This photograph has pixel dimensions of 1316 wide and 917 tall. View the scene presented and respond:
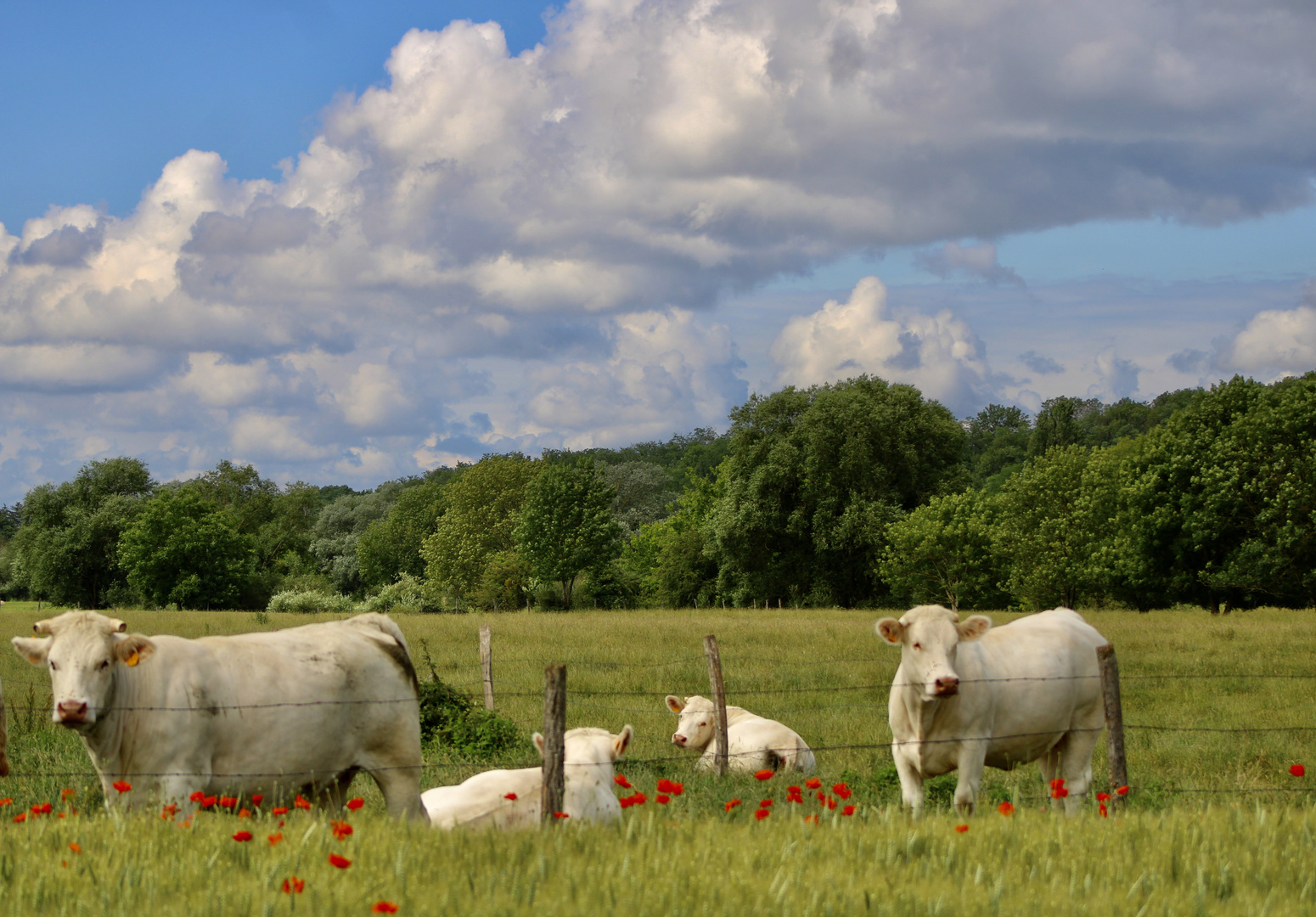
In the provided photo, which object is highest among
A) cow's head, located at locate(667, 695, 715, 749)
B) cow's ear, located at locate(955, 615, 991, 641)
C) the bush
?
cow's ear, located at locate(955, 615, 991, 641)

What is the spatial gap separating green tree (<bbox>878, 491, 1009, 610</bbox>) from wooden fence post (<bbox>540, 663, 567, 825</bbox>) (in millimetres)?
43470

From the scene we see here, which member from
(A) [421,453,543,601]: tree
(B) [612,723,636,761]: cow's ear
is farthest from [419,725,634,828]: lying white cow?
(A) [421,453,543,601]: tree

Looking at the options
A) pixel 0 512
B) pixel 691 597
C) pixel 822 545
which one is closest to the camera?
pixel 822 545

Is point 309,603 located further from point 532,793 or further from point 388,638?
point 532,793

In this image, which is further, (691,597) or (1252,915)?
(691,597)

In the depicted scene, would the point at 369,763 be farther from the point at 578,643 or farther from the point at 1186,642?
the point at 1186,642

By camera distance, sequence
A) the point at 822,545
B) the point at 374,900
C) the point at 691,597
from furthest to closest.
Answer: the point at 691,597 < the point at 822,545 < the point at 374,900

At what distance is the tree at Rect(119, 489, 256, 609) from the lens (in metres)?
68.1

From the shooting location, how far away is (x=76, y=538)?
2997 inches

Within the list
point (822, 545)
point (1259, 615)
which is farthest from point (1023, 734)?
point (822, 545)

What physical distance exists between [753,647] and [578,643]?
4.27 m

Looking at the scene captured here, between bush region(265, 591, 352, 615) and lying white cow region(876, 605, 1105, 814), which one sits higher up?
lying white cow region(876, 605, 1105, 814)

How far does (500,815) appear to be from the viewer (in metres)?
7.24

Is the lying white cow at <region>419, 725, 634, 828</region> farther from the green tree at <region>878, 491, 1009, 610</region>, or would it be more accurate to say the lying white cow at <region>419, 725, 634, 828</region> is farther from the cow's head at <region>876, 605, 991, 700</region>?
the green tree at <region>878, 491, 1009, 610</region>
